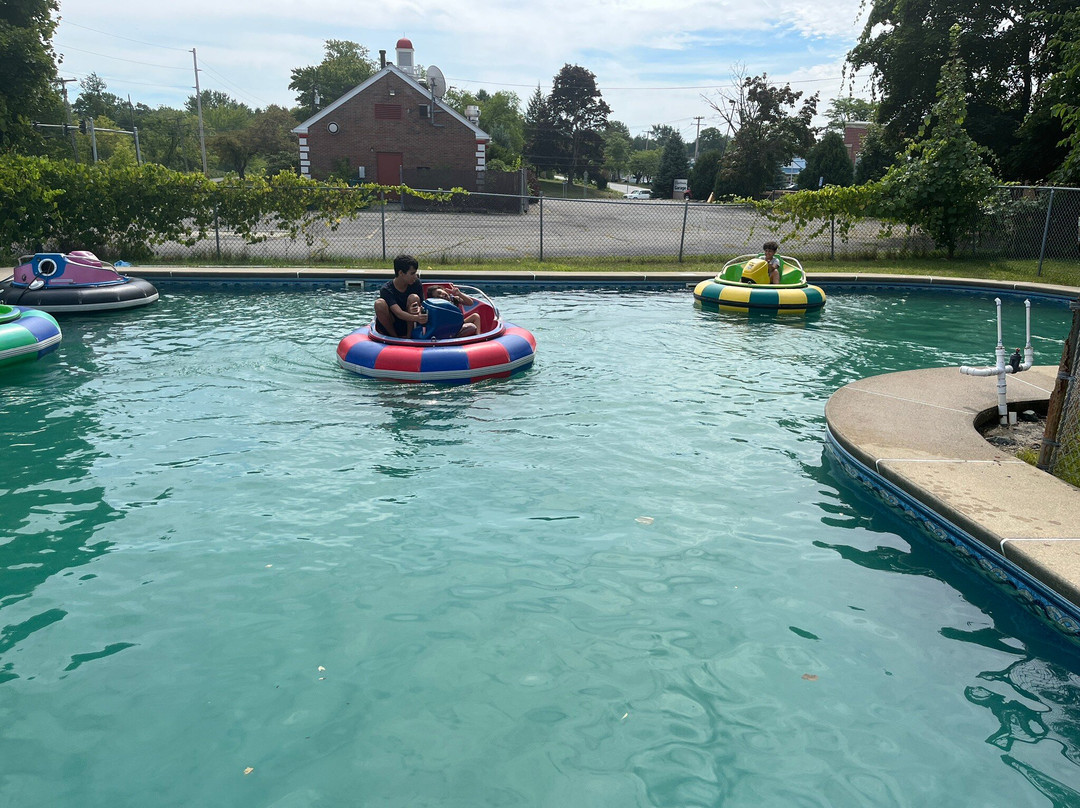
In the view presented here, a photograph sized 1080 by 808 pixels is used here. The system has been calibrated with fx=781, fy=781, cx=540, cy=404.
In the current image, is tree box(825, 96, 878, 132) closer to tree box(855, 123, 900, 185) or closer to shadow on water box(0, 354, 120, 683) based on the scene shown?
tree box(855, 123, 900, 185)

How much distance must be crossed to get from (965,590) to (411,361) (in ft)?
19.4

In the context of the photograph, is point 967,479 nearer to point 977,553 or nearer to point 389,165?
point 977,553

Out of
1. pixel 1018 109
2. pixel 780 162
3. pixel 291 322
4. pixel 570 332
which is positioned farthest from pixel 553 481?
pixel 780 162

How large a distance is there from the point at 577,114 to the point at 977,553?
233 ft

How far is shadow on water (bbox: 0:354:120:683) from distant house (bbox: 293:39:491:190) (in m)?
36.4

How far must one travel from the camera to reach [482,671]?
4004 mm

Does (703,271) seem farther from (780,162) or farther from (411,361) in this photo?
(780,162)

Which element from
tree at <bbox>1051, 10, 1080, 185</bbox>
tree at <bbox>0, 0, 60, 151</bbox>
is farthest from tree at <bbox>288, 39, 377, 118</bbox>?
tree at <bbox>1051, 10, 1080, 185</bbox>

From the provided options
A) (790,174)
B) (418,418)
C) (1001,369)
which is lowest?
(418,418)

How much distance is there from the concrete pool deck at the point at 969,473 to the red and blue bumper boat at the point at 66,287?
11.3 metres

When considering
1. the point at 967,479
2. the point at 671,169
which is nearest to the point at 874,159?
the point at 671,169

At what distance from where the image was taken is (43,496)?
595 centimetres

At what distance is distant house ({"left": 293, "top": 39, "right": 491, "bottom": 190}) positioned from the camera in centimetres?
4309

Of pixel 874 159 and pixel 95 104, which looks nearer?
pixel 874 159
